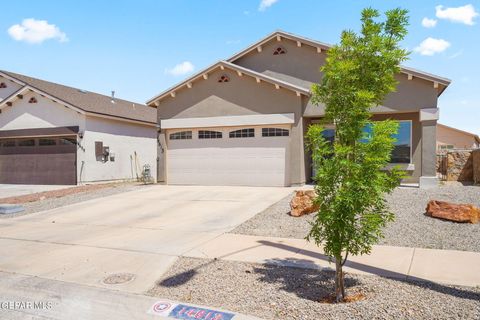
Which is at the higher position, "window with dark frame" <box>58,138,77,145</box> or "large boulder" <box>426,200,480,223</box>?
"window with dark frame" <box>58,138,77,145</box>

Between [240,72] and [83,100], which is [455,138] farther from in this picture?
[83,100]

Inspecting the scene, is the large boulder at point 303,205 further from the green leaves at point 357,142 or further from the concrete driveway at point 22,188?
the concrete driveway at point 22,188

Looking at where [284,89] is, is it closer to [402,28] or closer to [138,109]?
[402,28]

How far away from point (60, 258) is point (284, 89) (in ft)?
A: 38.2

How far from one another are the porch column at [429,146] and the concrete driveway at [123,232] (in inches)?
220

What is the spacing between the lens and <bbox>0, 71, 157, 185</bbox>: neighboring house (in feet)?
65.9

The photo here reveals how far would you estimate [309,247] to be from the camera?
7.25 m

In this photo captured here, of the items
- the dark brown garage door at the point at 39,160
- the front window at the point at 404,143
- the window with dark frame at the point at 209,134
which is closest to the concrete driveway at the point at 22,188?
the dark brown garage door at the point at 39,160

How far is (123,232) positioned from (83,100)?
1560 centimetres

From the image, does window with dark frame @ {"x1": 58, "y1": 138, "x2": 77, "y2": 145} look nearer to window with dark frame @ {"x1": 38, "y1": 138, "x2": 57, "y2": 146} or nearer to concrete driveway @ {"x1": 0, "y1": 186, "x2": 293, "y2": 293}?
window with dark frame @ {"x1": 38, "y1": 138, "x2": 57, "y2": 146}

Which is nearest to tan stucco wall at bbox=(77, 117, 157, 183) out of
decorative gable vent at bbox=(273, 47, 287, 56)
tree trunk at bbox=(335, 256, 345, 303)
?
decorative gable vent at bbox=(273, 47, 287, 56)

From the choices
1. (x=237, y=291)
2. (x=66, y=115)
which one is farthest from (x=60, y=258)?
(x=66, y=115)

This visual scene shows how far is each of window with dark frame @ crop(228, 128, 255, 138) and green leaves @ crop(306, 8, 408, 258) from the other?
37.6 ft

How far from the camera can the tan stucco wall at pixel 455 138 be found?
36969mm
